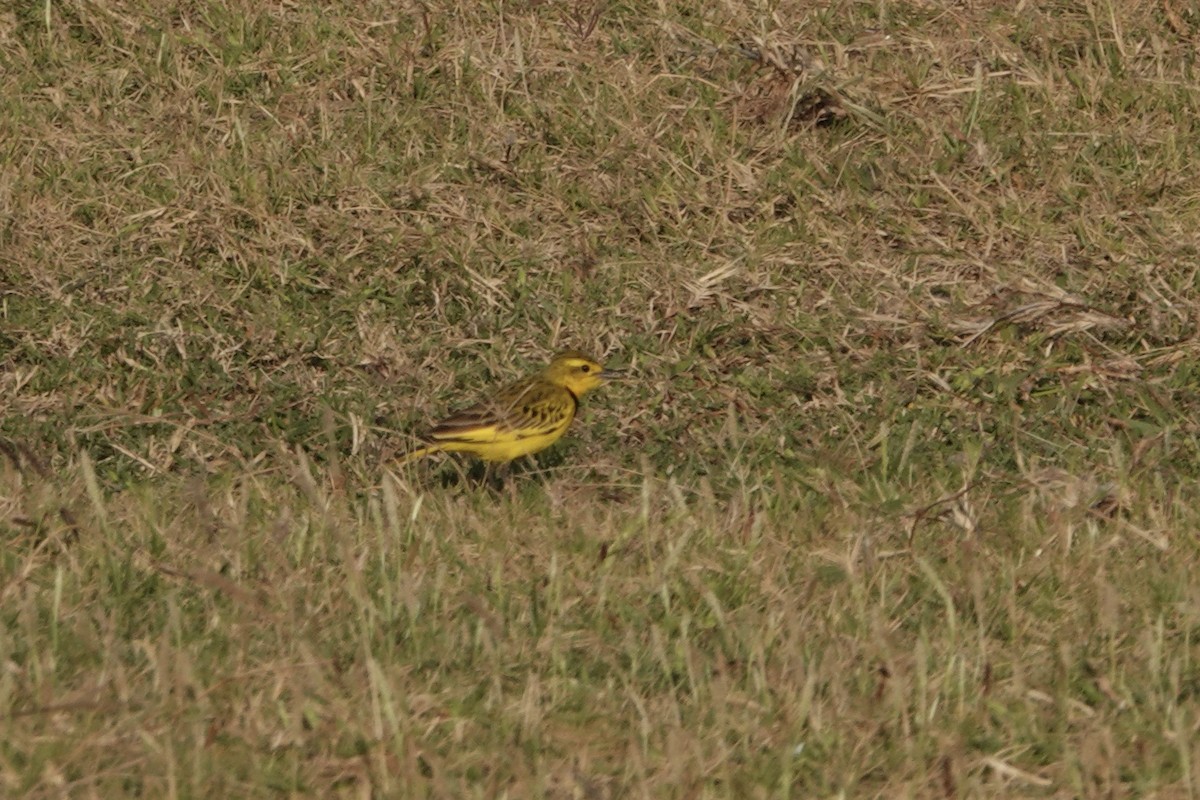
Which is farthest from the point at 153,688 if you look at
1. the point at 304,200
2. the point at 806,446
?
the point at 304,200

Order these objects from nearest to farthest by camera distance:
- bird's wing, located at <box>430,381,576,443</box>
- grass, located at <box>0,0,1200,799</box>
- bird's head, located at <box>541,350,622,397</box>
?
grass, located at <box>0,0,1200,799</box>, bird's wing, located at <box>430,381,576,443</box>, bird's head, located at <box>541,350,622,397</box>

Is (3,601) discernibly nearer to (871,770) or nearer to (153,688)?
(153,688)

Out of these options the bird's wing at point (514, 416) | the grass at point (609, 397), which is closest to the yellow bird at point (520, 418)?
the bird's wing at point (514, 416)

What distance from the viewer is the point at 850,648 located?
549 centimetres

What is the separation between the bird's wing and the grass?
0.26 meters

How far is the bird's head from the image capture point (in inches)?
324

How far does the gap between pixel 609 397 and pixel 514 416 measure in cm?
103

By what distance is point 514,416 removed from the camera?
309 inches

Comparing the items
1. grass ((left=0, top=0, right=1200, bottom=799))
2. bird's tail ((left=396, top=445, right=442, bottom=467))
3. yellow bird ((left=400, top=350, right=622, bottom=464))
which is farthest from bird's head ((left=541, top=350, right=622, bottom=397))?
bird's tail ((left=396, top=445, right=442, bottom=467))

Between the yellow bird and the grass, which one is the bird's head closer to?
the yellow bird

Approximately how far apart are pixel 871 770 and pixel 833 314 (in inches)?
174

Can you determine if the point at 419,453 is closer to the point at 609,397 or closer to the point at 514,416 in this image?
the point at 514,416

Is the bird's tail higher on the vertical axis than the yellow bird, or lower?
lower

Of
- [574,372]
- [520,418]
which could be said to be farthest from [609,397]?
[520,418]
